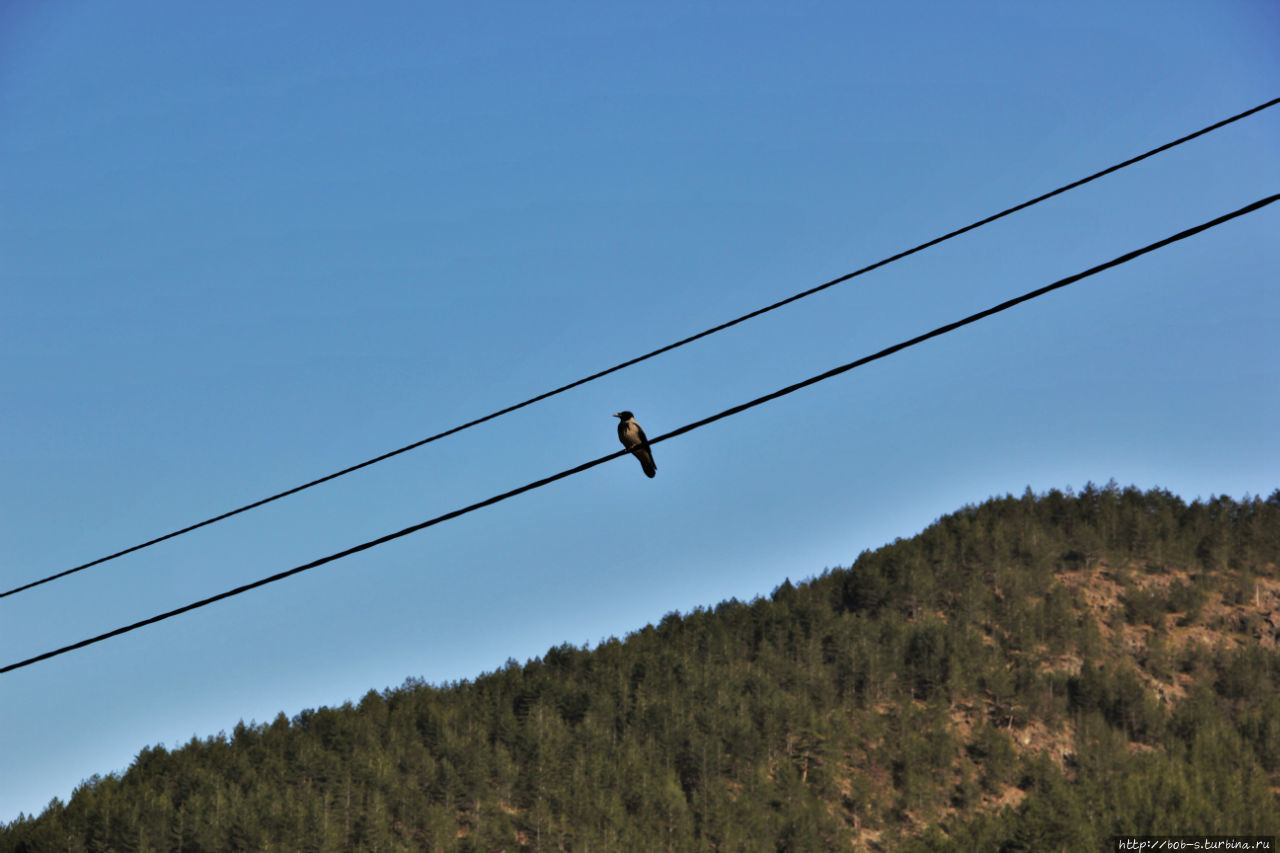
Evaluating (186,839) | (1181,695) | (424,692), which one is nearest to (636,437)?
(186,839)

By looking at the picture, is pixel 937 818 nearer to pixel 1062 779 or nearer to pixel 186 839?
pixel 1062 779

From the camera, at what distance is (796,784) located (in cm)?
14538

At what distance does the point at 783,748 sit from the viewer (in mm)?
156375

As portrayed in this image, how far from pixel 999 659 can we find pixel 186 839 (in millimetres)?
110885

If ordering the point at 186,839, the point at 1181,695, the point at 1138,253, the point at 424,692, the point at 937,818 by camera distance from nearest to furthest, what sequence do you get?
the point at 1138,253 → the point at 186,839 → the point at 937,818 → the point at 424,692 → the point at 1181,695

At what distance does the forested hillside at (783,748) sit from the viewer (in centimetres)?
13238

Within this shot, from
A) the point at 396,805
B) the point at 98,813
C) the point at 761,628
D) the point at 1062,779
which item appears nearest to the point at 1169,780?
the point at 1062,779

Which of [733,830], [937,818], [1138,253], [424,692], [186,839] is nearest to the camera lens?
[1138,253]

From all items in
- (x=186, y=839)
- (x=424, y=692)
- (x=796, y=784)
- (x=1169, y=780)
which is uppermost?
(x=424, y=692)

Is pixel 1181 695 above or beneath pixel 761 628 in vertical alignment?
beneath

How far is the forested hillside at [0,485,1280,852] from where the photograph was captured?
13238 cm

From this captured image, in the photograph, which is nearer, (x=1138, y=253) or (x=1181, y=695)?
(x=1138, y=253)

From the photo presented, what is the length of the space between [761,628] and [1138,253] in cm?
18618

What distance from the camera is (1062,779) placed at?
154000mm
